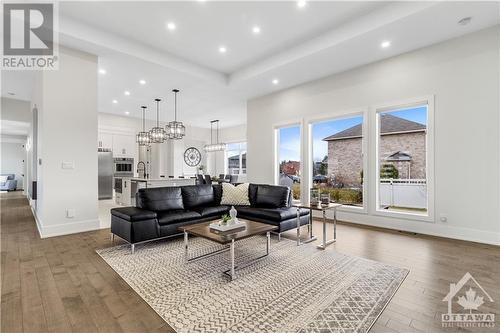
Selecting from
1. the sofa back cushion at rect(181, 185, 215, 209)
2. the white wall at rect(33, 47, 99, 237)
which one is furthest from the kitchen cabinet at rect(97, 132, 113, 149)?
the sofa back cushion at rect(181, 185, 215, 209)

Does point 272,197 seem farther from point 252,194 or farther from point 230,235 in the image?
point 230,235

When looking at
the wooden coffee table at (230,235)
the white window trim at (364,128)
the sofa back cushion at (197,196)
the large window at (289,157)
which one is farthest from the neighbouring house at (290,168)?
the wooden coffee table at (230,235)

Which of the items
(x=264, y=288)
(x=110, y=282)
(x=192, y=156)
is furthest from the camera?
(x=192, y=156)

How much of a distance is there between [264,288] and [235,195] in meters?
2.74

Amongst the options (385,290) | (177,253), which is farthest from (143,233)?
(385,290)

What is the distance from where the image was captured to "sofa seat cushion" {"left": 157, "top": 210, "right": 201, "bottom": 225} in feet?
12.4

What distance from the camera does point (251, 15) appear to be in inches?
148

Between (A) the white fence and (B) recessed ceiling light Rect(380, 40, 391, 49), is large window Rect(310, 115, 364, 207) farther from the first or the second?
(B) recessed ceiling light Rect(380, 40, 391, 49)

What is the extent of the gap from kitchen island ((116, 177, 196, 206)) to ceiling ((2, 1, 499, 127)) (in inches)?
99.3

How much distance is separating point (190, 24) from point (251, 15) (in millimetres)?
1034

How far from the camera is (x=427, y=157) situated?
4340 millimetres

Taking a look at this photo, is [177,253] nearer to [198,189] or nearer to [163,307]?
[163,307]

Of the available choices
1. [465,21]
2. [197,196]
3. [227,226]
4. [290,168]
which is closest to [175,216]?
[197,196]

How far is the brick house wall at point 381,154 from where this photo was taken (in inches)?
182
